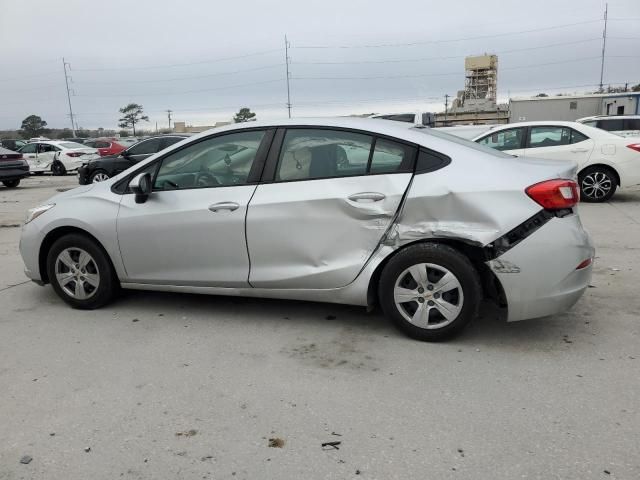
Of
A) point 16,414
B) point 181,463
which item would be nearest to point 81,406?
point 16,414

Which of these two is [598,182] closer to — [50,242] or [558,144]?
[558,144]

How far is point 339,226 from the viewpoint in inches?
154

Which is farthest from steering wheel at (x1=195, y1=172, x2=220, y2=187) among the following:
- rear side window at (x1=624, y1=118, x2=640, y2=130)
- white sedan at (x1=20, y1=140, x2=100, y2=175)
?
white sedan at (x1=20, y1=140, x2=100, y2=175)

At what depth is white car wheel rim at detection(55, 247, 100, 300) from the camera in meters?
4.68

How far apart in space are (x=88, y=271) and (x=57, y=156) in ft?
62.6

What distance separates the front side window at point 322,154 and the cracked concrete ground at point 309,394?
1.22 meters

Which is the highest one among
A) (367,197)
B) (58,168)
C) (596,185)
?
(367,197)

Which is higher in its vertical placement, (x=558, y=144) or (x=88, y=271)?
(x=558, y=144)

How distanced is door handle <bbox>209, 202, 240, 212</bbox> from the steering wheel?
21 centimetres

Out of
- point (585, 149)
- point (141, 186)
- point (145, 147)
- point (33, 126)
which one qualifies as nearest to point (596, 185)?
point (585, 149)

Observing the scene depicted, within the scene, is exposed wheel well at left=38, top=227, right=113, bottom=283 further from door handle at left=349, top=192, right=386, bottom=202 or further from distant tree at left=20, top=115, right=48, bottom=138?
distant tree at left=20, top=115, right=48, bottom=138

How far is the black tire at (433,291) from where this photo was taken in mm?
3637

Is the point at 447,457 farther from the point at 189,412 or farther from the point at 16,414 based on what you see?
the point at 16,414

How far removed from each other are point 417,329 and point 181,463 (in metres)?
1.89
